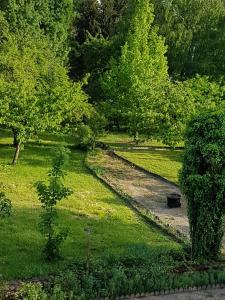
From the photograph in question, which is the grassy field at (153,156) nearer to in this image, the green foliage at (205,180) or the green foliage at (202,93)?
the green foliage at (202,93)

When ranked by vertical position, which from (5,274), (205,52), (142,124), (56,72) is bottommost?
(5,274)

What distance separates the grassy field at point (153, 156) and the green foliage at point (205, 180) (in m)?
12.2

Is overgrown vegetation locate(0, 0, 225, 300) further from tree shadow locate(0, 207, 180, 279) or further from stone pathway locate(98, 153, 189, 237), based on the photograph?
stone pathway locate(98, 153, 189, 237)

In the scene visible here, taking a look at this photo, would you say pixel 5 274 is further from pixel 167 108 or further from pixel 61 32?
pixel 61 32

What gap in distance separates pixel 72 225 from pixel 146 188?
793 centimetres

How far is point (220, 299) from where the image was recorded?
1105 centimetres

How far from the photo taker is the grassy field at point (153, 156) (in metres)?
29.2

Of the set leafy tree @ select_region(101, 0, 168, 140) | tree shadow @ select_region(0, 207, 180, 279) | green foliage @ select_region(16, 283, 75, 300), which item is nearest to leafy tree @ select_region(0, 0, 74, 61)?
leafy tree @ select_region(101, 0, 168, 140)

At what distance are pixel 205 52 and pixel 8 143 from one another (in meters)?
23.1

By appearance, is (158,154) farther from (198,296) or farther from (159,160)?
(198,296)

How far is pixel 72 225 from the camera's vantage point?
17.1m

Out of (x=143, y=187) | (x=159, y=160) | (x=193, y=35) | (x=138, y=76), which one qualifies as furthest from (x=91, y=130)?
(x=193, y=35)

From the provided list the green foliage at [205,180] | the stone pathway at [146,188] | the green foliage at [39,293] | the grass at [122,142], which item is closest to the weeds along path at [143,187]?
the stone pathway at [146,188]

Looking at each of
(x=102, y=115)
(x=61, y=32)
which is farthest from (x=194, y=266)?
(x=61, y=32)
